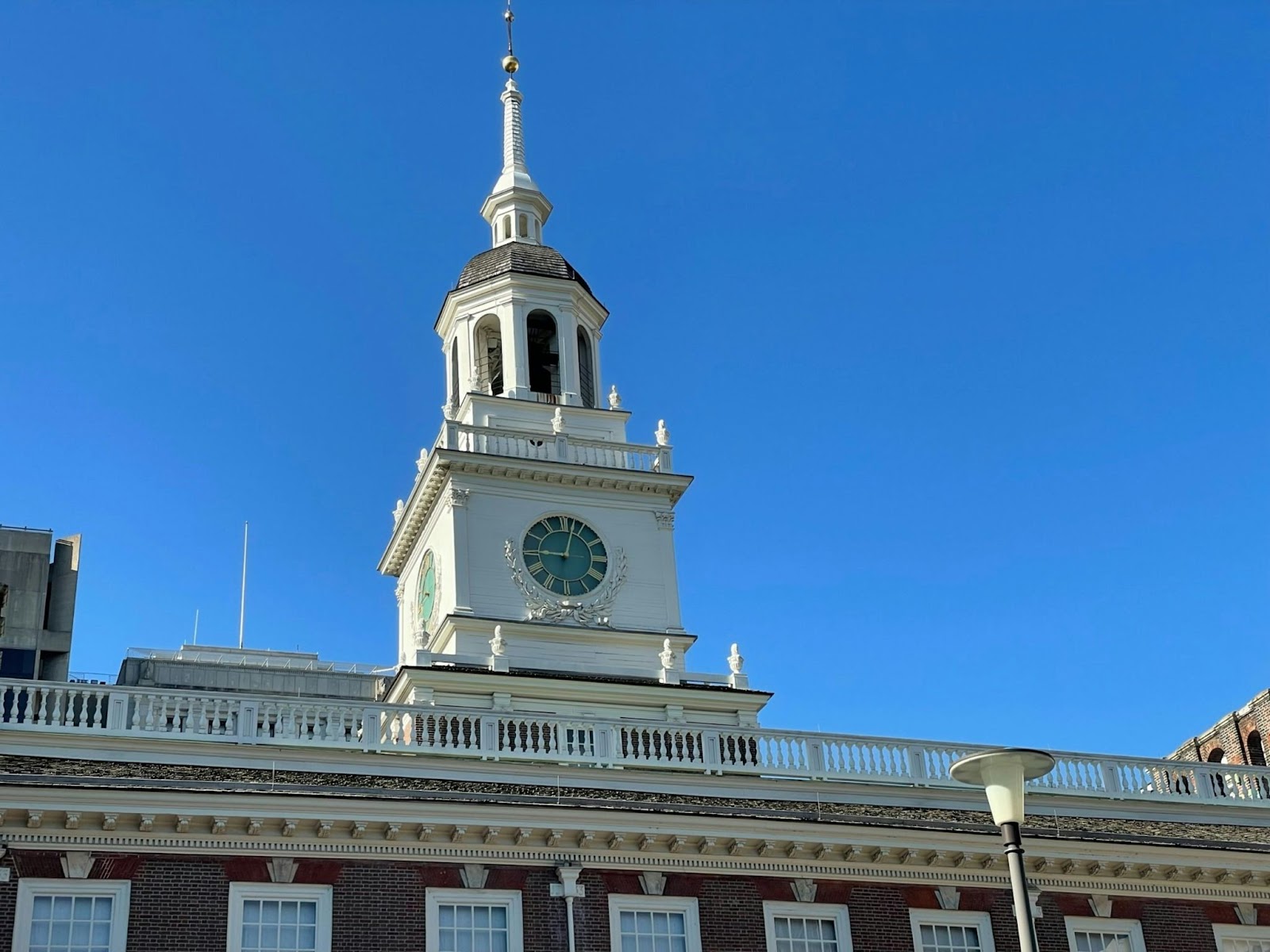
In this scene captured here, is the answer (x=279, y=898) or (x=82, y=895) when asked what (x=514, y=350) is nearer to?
(x=279, y=898)

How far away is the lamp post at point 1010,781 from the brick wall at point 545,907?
7053 mm

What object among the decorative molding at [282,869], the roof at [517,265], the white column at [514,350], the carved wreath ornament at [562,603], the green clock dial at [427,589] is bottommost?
the decorative molding at [282,869]

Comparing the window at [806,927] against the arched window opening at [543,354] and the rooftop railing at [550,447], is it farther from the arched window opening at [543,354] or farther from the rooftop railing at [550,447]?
the arched window opening at [543,354]

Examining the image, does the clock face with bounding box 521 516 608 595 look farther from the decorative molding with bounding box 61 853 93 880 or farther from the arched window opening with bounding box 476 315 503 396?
the decorative molding with bounding box 61 853 93 880

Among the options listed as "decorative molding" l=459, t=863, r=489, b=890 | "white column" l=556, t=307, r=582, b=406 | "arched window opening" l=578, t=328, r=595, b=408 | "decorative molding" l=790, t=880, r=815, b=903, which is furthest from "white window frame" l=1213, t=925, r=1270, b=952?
"arched window opening" l=578, t=328, r=595, b=408

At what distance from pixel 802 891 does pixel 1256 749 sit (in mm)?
22341

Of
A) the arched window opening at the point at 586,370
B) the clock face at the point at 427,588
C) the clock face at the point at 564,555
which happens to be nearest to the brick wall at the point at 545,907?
the clock face at the point at 564,555

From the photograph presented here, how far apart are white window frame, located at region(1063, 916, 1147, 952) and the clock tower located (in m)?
15.1

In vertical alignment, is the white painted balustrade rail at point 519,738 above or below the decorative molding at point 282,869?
above

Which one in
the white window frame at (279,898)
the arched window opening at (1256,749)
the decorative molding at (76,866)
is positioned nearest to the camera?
the decorative molding at (76,866)

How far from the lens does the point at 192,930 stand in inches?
849

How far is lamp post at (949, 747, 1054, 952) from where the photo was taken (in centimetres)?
1716

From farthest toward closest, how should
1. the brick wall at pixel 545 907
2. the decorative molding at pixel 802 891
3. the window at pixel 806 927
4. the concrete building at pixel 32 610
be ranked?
the concrete building at pixel 32 610 → the decorative molding at pixel 802 891 → the window at pixel 806 927 → the brick wall at pixel 545 907

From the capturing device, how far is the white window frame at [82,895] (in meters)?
21.0
